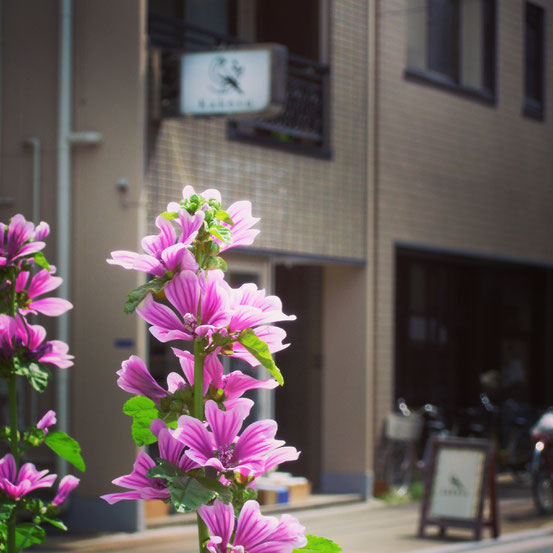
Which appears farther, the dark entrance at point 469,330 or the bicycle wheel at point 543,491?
the dark entrance at point 469,330

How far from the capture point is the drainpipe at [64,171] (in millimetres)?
12172

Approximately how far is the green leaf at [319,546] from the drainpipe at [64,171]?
33.5 ft

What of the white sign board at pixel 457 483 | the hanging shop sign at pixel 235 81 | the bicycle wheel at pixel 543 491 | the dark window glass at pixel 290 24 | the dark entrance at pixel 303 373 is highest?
the dark window glass at pixel 290 24

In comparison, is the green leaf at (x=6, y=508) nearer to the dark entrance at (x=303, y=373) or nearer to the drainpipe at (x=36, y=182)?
the drainpipe at (x=36, y=182)

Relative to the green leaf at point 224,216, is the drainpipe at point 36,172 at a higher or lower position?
higher

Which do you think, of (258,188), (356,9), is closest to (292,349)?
(258,188)

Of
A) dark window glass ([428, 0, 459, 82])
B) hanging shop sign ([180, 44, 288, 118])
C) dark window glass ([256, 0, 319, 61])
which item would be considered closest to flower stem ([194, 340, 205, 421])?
hanging shop sign ([180, 44, 288, 118])

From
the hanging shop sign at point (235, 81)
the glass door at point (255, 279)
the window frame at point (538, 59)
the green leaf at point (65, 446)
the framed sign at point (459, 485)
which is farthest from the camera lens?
the window frame at point (538, 59)

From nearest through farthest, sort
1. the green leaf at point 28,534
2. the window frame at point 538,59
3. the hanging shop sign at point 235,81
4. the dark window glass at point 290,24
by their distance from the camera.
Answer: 1. the green leaf at point 28,534
2. the hanging shop sign at point 235,81
3. the dark window glass at point 290,24
4. the window frame at point 538,59

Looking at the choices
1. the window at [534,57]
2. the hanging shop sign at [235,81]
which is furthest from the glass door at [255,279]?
the window at [534,57]

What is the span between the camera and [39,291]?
9.22ft

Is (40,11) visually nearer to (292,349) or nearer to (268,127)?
(268,127)

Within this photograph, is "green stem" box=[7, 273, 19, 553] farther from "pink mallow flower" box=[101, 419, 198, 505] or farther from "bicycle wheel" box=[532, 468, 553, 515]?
"bicycle wheel" box=[532, 468, 553, 515]

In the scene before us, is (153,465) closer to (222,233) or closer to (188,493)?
(188,493)
